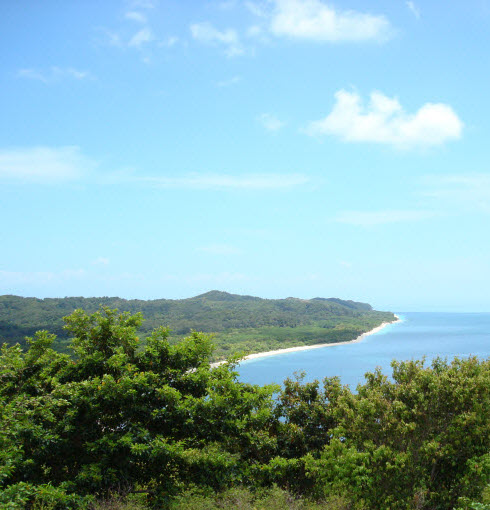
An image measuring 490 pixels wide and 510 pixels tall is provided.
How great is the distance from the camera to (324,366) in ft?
254

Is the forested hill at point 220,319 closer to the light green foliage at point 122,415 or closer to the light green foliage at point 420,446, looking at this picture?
the light green foliage at point 122,415

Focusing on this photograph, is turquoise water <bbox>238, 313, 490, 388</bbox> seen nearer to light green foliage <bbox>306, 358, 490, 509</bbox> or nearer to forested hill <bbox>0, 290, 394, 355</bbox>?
forested hill <bbox>0, 290, 394, 355</bbox>

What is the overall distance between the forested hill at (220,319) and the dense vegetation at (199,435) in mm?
64242

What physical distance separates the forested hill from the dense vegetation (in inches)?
2529

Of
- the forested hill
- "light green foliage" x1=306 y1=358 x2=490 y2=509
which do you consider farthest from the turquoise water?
"light green foliage" x1=306 y1=358 x2=490 y2=509

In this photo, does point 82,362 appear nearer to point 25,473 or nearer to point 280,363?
point 25,473

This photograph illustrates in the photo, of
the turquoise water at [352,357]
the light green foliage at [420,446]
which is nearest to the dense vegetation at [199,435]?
the light green foliage at [420,446]

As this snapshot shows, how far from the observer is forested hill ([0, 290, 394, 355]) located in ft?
339

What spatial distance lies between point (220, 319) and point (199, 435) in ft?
440

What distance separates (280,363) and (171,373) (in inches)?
2978

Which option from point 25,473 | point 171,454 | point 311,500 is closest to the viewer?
point 25,473

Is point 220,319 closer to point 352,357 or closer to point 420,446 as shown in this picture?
point 352,357

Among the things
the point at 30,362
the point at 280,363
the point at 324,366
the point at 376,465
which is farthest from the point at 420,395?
the point at 280,363

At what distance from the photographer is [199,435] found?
1109cm
